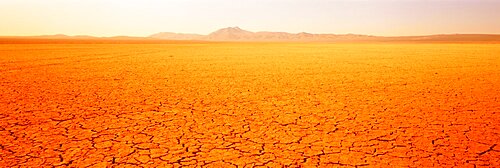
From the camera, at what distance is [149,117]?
4.27 metres

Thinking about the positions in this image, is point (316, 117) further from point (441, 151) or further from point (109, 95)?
point (109, 95)

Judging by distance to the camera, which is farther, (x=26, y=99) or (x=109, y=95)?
(x=109, y=95)

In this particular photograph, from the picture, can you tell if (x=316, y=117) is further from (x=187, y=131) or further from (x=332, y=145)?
(x=187, y=131)

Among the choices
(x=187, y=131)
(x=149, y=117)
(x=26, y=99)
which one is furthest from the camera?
(x=26, y=99)

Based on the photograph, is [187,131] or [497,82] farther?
[497,82]

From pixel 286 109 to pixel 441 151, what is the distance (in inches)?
82.5

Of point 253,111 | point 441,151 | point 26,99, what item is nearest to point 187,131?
point 253,111

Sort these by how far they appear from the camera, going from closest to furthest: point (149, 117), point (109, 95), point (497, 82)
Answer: point (149, 117) < point (109, 95) < point (497, 82)

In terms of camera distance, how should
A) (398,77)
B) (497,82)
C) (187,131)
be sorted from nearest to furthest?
(187,131), (497,82), (398,77)

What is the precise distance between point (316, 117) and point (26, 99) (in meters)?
4.31

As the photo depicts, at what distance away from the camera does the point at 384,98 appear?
5523 millimetres

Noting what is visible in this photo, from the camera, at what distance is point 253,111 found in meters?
4.65

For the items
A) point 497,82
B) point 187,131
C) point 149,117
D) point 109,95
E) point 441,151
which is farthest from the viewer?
point 497,82

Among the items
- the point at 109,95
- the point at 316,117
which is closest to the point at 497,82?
the point at 316,117
